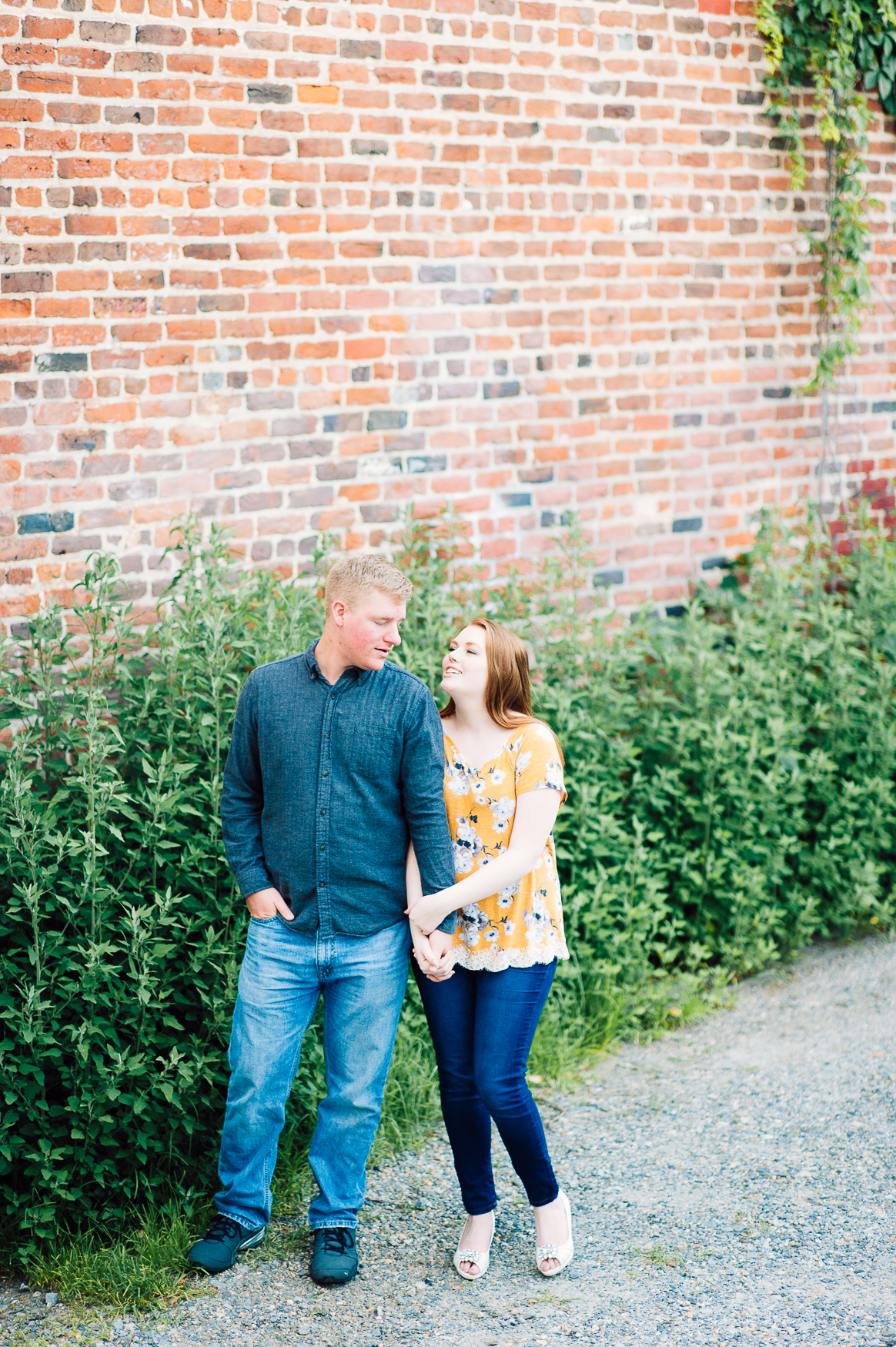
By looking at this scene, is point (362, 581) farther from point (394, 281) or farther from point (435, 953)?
point (394, 281)

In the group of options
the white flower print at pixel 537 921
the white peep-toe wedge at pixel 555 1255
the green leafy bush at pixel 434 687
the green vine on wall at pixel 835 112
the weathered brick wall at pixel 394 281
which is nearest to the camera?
the white flower print at pixel 537 921

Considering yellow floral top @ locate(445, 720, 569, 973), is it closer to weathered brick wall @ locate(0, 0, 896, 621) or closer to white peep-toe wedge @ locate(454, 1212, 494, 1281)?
white peep-toe wedge @ locate(454, 1212, 494, 1281)

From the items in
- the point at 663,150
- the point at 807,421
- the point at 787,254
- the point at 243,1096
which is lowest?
the point at 243,1096

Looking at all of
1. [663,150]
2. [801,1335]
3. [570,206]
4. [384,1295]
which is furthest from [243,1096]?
[663,150]

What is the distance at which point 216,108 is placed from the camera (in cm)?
421

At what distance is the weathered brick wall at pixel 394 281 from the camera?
402cm

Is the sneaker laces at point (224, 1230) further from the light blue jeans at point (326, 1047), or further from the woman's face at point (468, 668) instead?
the woman's face at point (468, 668)

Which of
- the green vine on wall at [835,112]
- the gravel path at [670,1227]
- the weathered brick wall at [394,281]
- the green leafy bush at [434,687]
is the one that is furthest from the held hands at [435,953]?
the green vine on wall at [835,112]

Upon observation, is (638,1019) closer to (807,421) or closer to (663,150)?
(807,421)

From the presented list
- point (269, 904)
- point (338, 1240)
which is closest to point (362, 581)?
point (269, 904)

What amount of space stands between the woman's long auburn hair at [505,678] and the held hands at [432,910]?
18.7 inches

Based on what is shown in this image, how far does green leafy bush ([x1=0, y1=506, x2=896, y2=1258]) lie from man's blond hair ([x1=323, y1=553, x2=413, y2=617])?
2.49 ft

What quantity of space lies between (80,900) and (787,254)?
457 centimetres

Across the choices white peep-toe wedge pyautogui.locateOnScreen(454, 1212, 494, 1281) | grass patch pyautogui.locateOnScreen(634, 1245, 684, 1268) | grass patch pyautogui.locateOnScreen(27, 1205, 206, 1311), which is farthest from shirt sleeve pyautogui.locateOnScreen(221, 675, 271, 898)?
grass patch pyautogui.locateOnScreen(634, 1245, 684, 1268)
